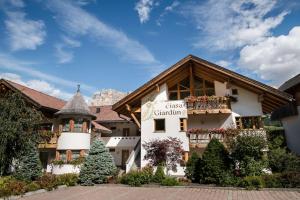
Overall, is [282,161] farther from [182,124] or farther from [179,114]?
[179,114]

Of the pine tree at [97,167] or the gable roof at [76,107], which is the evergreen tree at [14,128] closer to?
the pine tree at [97,167]

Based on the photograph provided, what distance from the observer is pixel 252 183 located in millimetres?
13719

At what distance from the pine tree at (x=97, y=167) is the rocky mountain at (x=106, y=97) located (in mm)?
107660

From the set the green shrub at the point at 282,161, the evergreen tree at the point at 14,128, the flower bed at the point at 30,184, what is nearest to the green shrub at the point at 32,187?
the flower bed at the point at 30,184

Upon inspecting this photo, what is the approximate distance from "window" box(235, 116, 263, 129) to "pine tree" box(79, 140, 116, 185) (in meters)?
10.5

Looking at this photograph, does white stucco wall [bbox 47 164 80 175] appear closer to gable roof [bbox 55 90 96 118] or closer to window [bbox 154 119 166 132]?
gable roof [bbox 55 90 96 118]

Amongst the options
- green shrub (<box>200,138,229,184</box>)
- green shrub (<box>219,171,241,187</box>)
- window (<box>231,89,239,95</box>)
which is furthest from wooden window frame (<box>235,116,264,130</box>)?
green shrub (<box>219,171,241,187</box>)

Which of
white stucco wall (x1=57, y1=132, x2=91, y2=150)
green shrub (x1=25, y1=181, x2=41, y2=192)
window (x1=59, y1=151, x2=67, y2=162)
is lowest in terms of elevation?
green shrub (x1=25, y1=181, x2=41, y2=192)

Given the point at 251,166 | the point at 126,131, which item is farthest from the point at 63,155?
the point at 251,166

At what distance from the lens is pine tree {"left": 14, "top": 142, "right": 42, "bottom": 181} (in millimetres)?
16709

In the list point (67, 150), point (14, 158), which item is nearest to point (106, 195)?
point (14, 158)

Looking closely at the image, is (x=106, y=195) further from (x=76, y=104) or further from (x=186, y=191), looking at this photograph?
(x=76, y=104)

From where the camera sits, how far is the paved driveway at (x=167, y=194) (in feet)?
38.6

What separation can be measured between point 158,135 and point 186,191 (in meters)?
6.91
